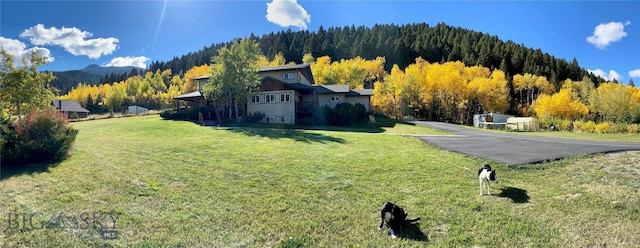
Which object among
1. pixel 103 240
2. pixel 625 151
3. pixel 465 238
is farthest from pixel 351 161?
pixel 625 151

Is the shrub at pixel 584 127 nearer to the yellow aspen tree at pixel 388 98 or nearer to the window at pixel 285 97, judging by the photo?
the yellow aspen tree at pixel 388 98

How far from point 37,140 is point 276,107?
Answer: 26402 millimetres

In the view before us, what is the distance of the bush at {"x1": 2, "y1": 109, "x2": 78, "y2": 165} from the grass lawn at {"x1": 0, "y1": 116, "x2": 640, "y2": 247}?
26.3 inches

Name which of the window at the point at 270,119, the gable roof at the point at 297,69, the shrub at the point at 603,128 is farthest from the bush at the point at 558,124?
the window at the point at 270,119

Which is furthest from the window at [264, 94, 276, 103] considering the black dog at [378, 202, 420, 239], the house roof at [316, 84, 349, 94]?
the black dog at [378, 202, 420, 239]

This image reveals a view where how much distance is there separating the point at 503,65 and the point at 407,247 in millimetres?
94519

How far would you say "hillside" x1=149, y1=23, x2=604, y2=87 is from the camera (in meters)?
90.7

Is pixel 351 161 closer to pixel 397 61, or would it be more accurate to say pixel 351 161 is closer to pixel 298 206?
pixel 298 206

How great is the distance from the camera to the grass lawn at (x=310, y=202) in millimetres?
5918

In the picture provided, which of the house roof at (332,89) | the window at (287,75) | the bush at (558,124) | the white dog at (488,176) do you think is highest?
the window at (287,75)

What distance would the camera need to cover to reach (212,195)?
8.21 metres

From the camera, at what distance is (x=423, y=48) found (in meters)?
102

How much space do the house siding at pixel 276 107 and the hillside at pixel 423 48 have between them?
214ft

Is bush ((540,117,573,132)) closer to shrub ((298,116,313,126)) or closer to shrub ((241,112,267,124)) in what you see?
shrub ((298,116,313,126))
